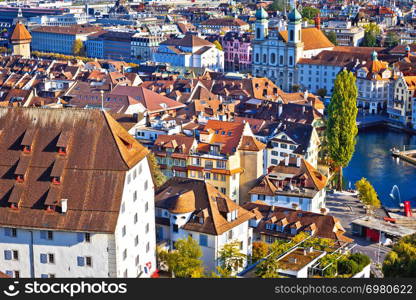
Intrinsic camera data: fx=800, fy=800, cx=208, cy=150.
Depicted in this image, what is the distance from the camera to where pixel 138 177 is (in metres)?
33.8

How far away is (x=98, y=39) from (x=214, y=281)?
121 m

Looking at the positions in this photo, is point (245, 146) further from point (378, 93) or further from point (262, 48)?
point (262, 48)

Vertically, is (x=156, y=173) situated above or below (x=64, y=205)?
below

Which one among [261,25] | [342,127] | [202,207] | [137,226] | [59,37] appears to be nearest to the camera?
[137,226]

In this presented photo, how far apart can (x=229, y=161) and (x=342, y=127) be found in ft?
47.4

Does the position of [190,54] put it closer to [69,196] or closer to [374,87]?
[374,87]

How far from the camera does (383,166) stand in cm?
7125

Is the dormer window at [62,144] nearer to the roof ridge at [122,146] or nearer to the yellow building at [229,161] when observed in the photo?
the roof ridge at [122,146]

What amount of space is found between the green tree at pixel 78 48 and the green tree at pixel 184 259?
107249mm

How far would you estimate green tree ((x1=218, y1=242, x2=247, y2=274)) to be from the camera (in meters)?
36.4

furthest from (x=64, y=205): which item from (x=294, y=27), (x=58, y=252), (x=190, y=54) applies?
(x=190, y=54)

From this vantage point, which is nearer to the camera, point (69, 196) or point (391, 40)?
point (69, 196)

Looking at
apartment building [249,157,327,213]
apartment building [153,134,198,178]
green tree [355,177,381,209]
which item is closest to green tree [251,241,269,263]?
apartment building [249,157,327,213]

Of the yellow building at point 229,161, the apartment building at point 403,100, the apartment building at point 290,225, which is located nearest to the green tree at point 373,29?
the apartment building at point 403,100
